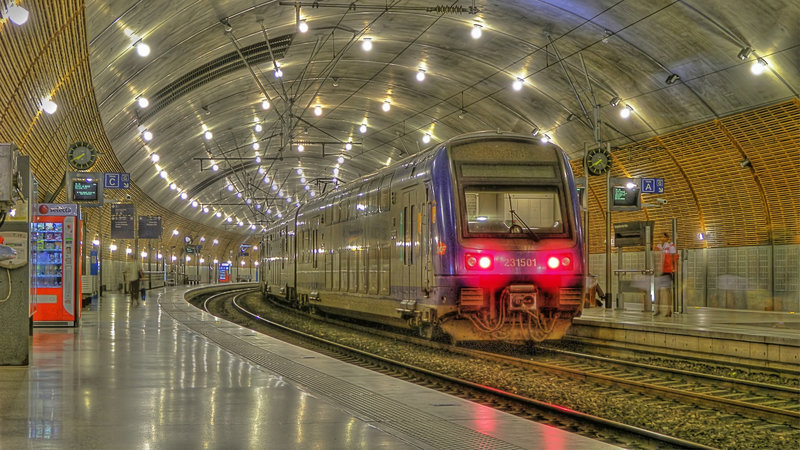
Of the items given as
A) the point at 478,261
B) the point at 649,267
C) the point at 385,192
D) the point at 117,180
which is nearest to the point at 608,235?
the point at 649,267

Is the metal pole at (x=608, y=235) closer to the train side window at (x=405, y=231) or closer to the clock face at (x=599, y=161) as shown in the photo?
the clock face at (x=599, y=161)

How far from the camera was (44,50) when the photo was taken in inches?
696

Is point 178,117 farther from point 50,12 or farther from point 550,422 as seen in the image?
point 550,422

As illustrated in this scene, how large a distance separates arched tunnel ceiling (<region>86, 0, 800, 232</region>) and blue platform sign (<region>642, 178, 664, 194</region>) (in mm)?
2297

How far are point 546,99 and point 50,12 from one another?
20185 mm

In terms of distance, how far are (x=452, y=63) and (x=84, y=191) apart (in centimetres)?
1527

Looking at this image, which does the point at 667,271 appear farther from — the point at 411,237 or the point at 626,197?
the point at 411,237

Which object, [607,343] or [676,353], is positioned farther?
[607,343]

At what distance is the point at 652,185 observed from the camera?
25.3 m

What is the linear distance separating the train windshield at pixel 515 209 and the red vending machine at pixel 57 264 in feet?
29.4

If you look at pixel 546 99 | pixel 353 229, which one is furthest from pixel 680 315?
pixel 546 99

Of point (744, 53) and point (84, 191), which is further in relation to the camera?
point (84, 191)

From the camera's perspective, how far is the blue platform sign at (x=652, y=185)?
25156 mm

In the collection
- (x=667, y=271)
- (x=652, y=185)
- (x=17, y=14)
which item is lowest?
(x=667, y=271)
